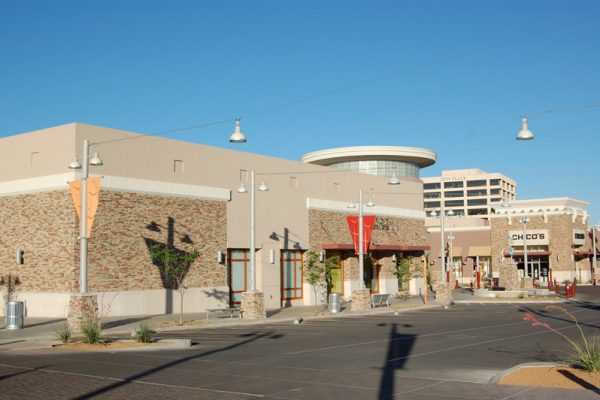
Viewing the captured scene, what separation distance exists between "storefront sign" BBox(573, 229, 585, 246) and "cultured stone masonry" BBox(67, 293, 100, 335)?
65.3m

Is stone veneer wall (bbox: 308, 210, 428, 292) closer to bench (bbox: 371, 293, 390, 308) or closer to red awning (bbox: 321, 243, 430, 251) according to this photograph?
red awning (bbox: 321, 243, 430, 251)

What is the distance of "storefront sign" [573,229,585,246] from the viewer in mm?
79031

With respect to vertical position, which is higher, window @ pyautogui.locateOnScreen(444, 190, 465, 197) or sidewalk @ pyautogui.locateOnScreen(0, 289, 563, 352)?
window @ pyautogui.locateOnScreen(444, 190, 465, 197)

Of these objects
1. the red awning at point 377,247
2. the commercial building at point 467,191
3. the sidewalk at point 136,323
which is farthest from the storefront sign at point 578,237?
the commercial building at point 467,191

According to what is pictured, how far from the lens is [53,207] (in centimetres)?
3170

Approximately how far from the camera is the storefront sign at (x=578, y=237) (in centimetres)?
7903

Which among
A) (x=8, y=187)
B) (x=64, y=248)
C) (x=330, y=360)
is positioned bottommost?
(x=330, y=360)

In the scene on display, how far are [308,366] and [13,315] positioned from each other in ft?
48.7

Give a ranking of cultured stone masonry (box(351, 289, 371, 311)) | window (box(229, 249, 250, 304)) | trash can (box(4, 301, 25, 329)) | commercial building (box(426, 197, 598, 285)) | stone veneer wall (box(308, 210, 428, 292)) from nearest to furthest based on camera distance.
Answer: trash can (box(4, 301, 25, 329)) → cultured stone masonry (box(351, 289, 371, 311)) → window (box(229, 249, 250, 304)) → stone veneer wall (box(308, 210, 428, 292)) → commercial building (box(426, 197, 598, 285))

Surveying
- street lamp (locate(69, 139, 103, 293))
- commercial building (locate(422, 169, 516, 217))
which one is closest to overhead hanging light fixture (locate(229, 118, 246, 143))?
street lamp (locate(69, 139, 103, 293))

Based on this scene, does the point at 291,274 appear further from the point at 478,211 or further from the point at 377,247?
the point at 478,211

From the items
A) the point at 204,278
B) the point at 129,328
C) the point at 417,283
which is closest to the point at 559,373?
the point at 129,328

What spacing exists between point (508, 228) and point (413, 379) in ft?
233

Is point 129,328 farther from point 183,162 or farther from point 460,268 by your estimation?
point 460,268
